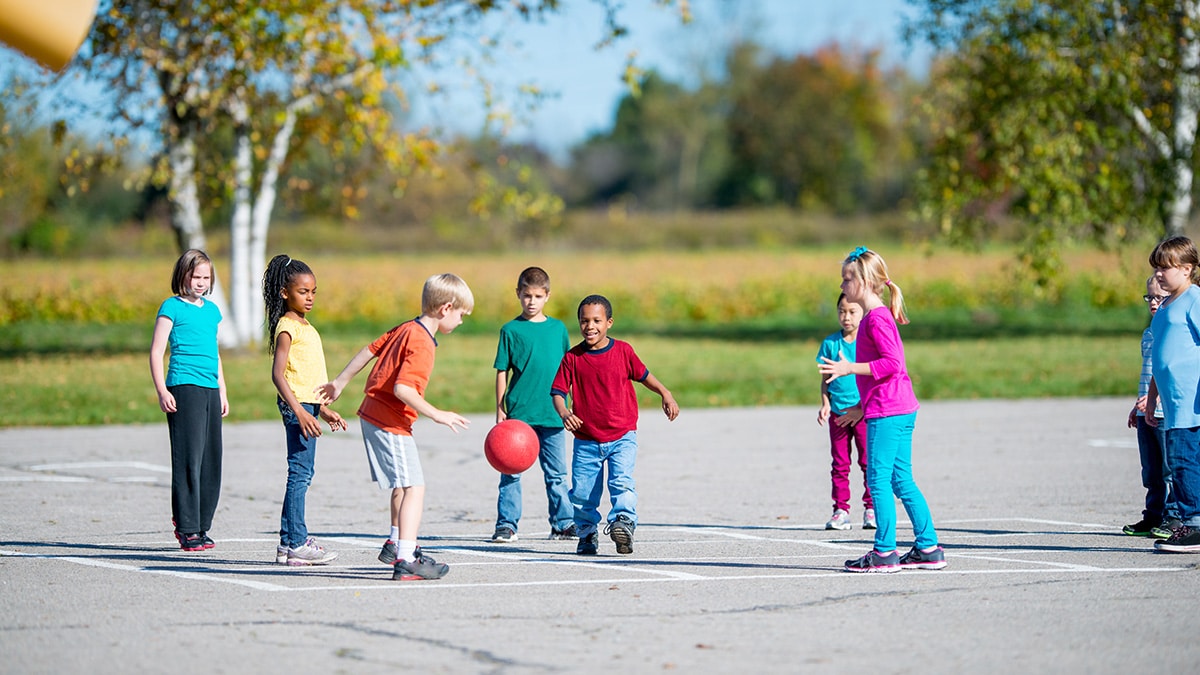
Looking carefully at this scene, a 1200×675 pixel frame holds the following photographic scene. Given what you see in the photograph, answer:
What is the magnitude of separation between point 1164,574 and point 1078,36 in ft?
69.2

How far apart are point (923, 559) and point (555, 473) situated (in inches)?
103

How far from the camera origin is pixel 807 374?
23.1 meters

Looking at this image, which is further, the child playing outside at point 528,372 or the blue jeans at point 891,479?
the child playing outside at point 528,372

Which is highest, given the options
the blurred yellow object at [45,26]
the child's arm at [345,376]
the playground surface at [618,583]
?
the blurred yellow object at [45,26]

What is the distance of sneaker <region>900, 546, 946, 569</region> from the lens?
7777mm

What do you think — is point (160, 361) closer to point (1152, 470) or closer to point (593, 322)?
point (593, 322)

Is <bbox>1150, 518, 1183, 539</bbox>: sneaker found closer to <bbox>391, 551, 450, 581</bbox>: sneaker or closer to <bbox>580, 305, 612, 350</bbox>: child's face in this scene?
<bbox>580, 305, 612, 350</bbox>: child's face

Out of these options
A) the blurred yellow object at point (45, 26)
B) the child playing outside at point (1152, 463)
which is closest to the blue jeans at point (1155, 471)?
the child playing outside at point (1152, 463)

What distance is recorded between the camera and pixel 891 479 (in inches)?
306

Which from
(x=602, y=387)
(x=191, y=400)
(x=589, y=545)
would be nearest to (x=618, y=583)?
(x=589, y=545)

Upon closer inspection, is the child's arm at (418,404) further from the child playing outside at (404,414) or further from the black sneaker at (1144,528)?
the black sneaker at (1144,528)

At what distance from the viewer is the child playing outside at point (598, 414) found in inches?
334

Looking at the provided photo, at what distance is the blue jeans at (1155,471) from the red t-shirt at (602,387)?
11.4 feet

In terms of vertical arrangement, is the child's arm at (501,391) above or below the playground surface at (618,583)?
above
